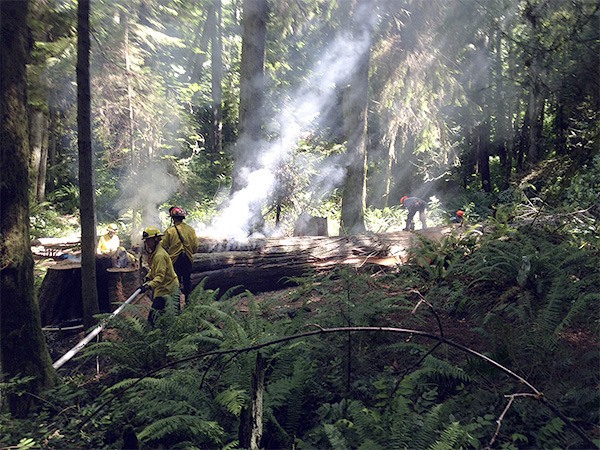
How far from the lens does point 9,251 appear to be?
465 cm

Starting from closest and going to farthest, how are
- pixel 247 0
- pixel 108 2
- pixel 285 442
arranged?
1. pixel 285 442
2. pixel 108 2
3. pixel 247 0

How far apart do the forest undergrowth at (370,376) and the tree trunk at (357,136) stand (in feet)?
25.6

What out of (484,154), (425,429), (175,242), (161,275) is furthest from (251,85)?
(484,154)

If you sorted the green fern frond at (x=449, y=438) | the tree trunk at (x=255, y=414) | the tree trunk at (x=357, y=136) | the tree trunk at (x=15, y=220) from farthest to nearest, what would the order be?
the tree trunk at (x=357, y=136)
the tree trunk at (x=15, y=220)
the green fern frond at (x=449, y=438)
the tree trunk at (x=255, y=414)

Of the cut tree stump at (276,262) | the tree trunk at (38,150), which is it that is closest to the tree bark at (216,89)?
the tree trunk at (38,150)

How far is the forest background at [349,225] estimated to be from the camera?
384cm

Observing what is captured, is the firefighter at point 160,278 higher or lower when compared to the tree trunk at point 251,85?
lower

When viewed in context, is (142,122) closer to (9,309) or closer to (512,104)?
(9,309)

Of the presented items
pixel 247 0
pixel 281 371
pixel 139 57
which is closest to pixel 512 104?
pixel 247 0

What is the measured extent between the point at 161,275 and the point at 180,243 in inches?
52.5

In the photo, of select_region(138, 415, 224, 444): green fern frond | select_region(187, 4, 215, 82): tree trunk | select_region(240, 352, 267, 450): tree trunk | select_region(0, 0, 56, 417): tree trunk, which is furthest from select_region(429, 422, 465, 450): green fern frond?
select_region(187, 4, 215, 82): tree trunk

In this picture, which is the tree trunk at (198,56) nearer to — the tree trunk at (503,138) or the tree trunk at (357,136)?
the tree trunk at (503,138)

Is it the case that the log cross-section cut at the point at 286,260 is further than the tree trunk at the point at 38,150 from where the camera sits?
No

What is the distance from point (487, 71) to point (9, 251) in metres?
18.0
